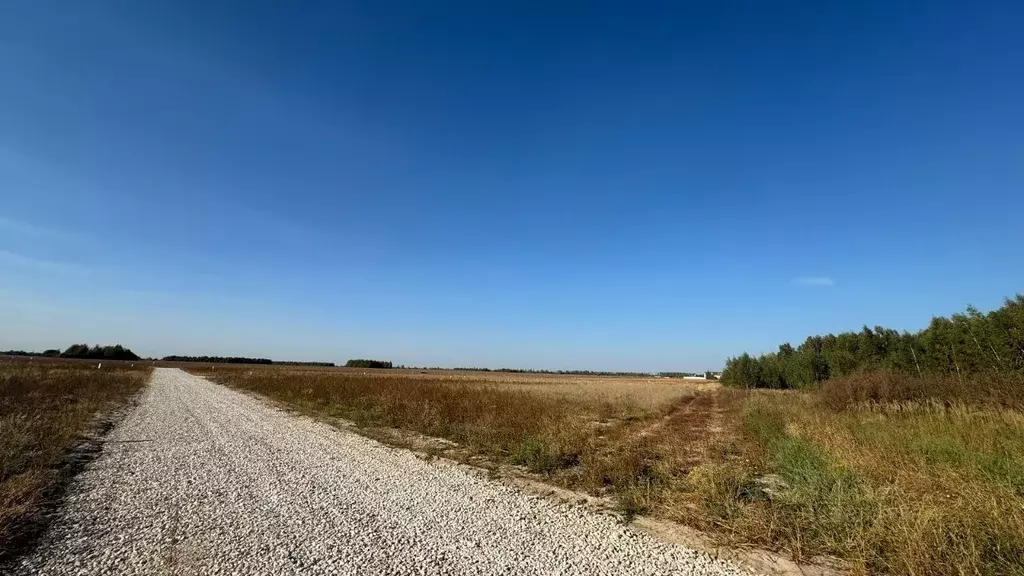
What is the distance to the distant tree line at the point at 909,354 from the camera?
15.6 m

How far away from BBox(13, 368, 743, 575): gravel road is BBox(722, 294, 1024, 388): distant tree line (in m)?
11.5

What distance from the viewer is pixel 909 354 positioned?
Answer: 34.6 metres

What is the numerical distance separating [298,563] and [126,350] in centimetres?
18062

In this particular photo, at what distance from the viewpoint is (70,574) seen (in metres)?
3.97

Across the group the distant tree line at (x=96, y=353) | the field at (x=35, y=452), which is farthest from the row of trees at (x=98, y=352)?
the field at (x=35, y=452)

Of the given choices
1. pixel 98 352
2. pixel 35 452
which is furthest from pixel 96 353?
pixel 35 452

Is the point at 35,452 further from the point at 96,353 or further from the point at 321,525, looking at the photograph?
the point at 96,353

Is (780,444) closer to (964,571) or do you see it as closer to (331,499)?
(964,571)

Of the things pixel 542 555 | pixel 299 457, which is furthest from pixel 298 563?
pixel 299 457

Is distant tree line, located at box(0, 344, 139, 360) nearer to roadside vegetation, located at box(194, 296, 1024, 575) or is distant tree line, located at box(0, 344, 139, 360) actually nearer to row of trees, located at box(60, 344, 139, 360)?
row of trees, located at box(60, 344, 139, 360)

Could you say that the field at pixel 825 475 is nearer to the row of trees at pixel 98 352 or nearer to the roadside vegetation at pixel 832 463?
the roadside vegetation at pixel 832 463

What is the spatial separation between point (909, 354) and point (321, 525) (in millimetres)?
45259

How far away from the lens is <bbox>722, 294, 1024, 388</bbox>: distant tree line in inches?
614

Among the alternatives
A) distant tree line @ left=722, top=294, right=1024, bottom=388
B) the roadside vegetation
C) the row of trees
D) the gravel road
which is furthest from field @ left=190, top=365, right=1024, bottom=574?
the row of trees
